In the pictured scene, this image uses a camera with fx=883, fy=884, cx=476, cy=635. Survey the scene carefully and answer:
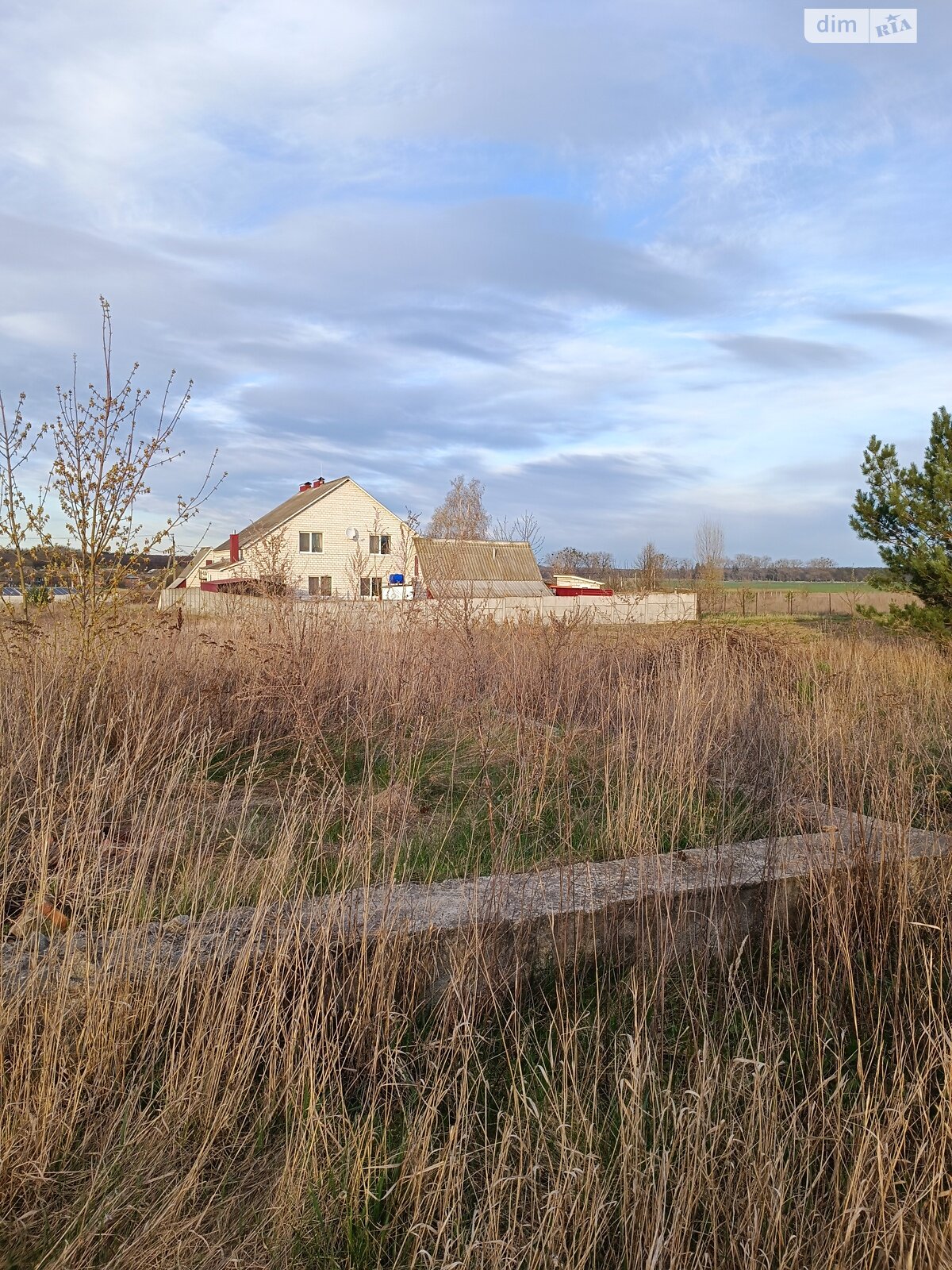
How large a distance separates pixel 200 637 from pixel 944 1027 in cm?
571

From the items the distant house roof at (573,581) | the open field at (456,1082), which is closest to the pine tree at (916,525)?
the open field at (456,1082)

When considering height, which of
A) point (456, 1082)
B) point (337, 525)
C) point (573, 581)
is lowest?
point (456, 1082)

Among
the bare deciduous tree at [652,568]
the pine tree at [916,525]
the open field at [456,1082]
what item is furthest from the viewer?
the bare deciduous tree at [652,568]

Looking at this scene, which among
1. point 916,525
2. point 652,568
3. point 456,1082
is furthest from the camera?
point 652,568

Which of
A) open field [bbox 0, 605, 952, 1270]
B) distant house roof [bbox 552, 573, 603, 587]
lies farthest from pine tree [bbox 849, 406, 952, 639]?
distant house roof [bbox 552, 573, 603, 587]

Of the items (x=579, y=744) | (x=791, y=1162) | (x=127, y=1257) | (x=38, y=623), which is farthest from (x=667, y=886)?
(x=38, y=623)

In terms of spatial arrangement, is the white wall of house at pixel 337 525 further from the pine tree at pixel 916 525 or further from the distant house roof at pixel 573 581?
the pine tree at pixel 916 525

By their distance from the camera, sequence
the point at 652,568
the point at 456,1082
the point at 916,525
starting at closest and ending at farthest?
the point at 456,1082, the point at 916,525, the point at 652,568

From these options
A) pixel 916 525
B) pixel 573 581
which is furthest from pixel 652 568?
pixel 916 525

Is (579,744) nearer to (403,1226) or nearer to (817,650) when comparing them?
(403,1226)

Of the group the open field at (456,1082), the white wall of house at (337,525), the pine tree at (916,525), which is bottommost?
the open field at (456,1082)

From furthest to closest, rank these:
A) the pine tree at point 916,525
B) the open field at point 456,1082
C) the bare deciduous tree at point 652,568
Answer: the bare deciduous tree at point 652,568 → the pine tree at point 916,525 → the open field at point 456,1082

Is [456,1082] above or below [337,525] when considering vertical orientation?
below

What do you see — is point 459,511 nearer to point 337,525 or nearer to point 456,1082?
point 337,525
